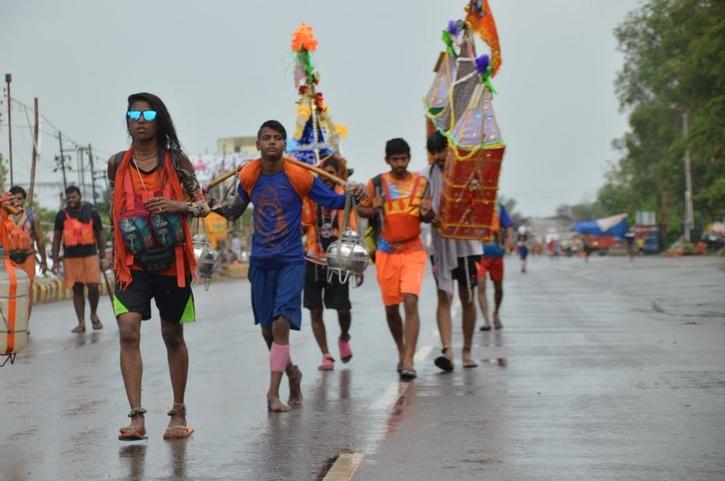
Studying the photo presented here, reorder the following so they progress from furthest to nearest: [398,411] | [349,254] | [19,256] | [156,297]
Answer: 1. [19,256]
2. [349,254]
3. [398,411]
4. [156,297]

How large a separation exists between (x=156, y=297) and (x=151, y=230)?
0.44m

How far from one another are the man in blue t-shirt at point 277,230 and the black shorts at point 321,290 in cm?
247

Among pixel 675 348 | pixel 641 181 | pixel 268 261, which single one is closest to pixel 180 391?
pixel 268 261

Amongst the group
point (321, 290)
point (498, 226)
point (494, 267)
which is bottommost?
point (321, 290)

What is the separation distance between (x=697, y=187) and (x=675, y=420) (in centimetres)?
7636

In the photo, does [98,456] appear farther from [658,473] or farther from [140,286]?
[658,473]

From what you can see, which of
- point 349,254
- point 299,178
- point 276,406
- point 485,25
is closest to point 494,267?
point 485,25

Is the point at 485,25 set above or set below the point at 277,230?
above

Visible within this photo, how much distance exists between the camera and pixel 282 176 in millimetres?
9453

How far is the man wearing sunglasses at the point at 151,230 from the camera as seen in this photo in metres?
7.99

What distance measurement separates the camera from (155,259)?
805 cm

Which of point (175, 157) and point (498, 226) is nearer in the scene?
point (175, 157)

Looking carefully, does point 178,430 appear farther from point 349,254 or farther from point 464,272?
point 464,272

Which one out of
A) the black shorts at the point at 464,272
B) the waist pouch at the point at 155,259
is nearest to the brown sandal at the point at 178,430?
the waist pouch at the point at 155,259
